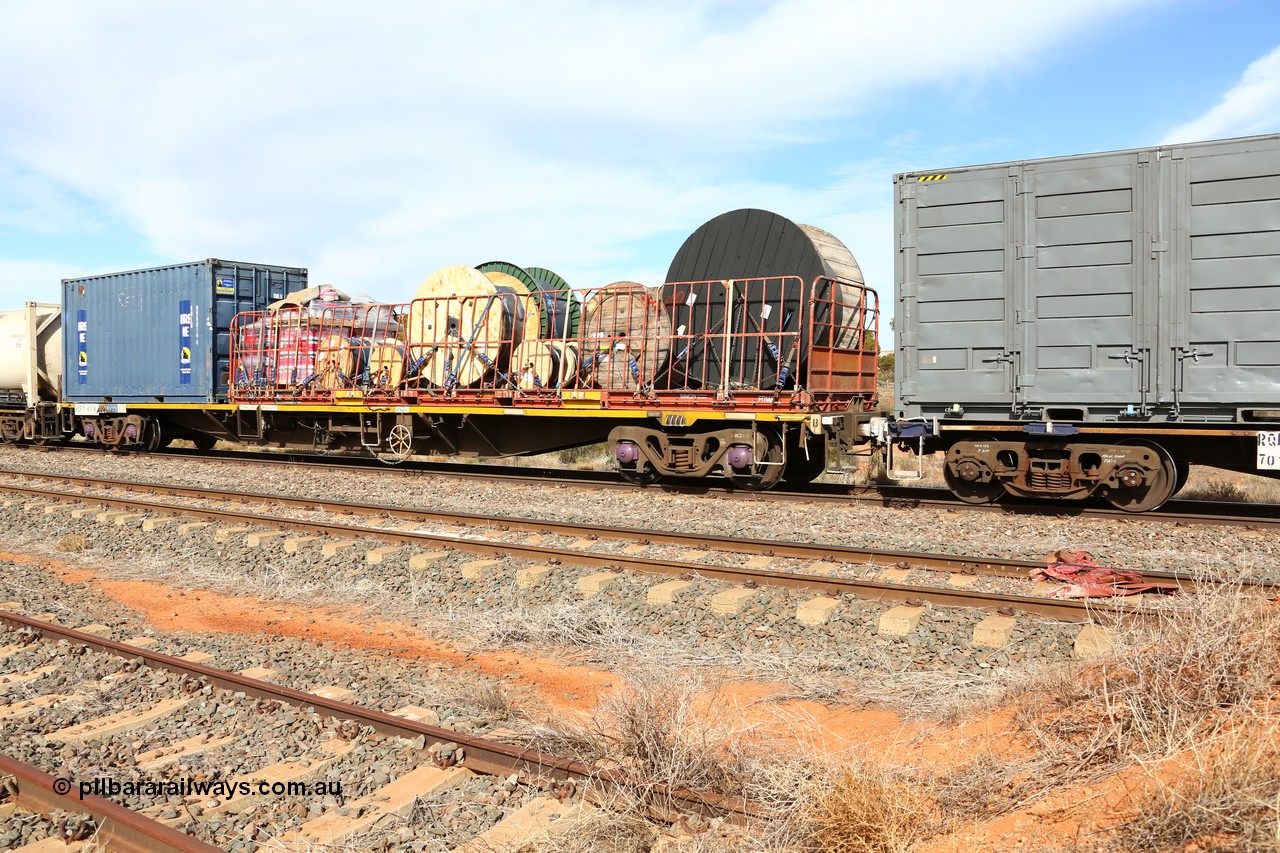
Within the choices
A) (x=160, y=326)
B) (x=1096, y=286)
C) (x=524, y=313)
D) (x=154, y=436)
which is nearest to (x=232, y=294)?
(x=160, y=326)

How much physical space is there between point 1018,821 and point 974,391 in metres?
8.42

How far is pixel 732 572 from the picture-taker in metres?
8.05

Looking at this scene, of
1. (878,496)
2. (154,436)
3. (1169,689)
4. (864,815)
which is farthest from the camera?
(154,436)

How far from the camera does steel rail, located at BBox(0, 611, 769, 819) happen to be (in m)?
3.81

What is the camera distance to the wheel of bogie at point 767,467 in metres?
12.8

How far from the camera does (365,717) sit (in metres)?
4.88

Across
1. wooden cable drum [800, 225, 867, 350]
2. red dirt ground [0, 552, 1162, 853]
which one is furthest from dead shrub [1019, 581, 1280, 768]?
wooden cable drum [800, 225, 867, 350]

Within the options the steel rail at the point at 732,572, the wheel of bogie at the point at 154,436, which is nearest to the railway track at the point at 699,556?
the steel rail at the point at 732,572

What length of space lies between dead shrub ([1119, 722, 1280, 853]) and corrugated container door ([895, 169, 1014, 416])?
8.35m

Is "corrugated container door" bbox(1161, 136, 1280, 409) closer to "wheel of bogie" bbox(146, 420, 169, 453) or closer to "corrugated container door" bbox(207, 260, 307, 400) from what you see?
"corrugated container door" bbox(207, 260, 307, 400)

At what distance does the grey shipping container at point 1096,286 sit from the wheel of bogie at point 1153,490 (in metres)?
0.47

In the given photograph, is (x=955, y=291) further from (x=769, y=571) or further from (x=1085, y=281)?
(x=769, y=571)

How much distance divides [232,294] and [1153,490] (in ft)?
59.9

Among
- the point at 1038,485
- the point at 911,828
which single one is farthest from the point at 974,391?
the point at 911,828
